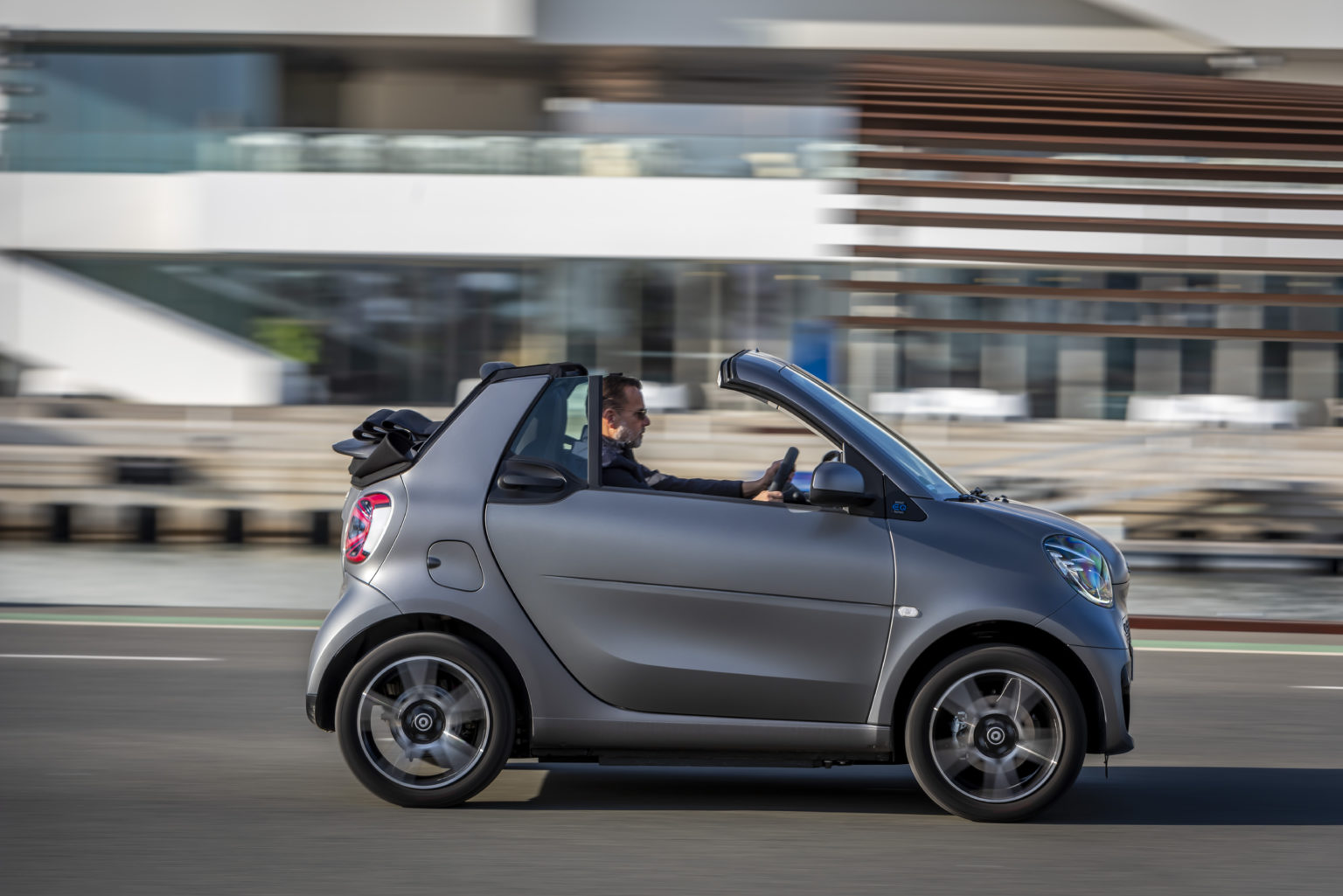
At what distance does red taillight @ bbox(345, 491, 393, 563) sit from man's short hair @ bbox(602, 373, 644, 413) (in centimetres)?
83

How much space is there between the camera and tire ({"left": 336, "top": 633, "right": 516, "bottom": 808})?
5.62m

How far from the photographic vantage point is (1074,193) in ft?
70.5

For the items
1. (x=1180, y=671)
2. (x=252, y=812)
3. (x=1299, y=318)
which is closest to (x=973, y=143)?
(x=1299, y=318)

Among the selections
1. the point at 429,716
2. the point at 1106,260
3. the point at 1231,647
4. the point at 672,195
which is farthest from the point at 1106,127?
the point at 429,716

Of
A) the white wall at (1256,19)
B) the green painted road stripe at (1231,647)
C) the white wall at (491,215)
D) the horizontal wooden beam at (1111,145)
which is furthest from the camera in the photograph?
the white wall at (1256,19)

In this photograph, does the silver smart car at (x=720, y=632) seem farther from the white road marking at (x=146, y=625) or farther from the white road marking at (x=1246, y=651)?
the white road marking at (x=146, y=625)

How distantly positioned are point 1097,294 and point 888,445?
1638 centimetres

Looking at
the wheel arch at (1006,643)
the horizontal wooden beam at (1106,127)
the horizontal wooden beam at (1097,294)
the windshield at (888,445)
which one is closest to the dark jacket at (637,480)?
the windshield at (888,445)

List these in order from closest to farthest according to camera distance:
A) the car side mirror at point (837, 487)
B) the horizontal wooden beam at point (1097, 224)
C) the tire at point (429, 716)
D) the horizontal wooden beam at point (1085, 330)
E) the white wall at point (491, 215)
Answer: the car side mirror at point (837, 487) → the tire at point (429, 716) → the horizontal wooden beam at point (1085, 330) → the horizontal wooden beam at point (1097, 224) → the white wall at point (491, 215)

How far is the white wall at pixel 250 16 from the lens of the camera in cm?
2670

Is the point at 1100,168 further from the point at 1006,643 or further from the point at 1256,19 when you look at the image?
the point at 1006,643

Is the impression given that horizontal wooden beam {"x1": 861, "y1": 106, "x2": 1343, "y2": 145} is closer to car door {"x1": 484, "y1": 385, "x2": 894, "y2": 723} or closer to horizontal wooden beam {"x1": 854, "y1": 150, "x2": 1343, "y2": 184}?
horizontal wooden beam {"x1": 854, "y1": 150, "x2": 1343, "y2": 184}

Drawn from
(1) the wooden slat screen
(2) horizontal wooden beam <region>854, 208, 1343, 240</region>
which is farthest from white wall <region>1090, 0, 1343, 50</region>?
(2) horizontal wooden beam <region>854, 208, 1343, 240</region>

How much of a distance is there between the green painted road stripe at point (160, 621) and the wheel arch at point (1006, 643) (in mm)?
6150
